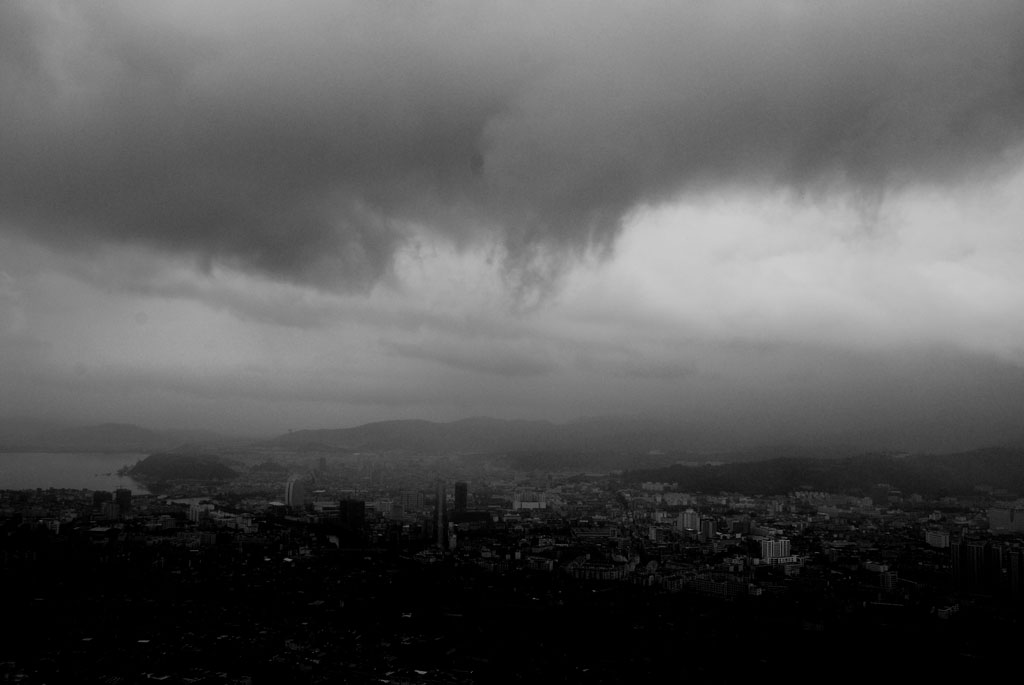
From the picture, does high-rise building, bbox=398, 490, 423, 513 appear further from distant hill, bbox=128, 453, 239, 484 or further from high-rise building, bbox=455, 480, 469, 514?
distant hill, bbox=128, 453, 239, 484

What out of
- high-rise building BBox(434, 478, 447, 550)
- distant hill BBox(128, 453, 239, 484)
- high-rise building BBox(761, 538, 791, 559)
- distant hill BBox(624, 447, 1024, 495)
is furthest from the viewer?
distant hill BBox(128, 453, 239, 484)

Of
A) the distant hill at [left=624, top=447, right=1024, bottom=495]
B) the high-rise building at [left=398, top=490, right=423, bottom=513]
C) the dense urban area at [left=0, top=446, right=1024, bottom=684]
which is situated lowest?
the dense urban area at [left=0, top=446, right=1024, bottom=684]

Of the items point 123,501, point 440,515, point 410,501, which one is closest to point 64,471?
point 123,501

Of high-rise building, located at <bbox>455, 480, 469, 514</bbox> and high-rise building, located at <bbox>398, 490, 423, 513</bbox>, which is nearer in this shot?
high-rise building, located at <bbox>398, 490, 423, 513</bbox>

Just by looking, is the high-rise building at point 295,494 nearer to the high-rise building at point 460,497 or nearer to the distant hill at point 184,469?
the high-rise building at point 460,497

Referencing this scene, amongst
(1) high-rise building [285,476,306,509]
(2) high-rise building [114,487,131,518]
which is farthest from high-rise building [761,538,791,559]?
(2) high-rise building [114,487,131,518]

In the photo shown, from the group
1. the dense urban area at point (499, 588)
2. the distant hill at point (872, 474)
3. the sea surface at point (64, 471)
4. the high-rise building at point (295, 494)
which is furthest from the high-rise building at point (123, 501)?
the distant hill at point (872, 474)
